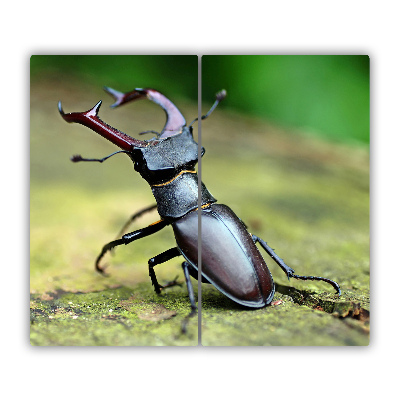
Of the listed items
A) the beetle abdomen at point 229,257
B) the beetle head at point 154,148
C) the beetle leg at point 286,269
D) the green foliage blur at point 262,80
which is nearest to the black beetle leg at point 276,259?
the beetle leg at point 286,269

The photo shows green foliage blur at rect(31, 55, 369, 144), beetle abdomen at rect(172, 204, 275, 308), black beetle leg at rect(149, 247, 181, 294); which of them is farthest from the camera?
green foliage blur at rect(31, 55, 369, 144)

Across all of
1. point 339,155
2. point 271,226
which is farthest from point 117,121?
point 339,155

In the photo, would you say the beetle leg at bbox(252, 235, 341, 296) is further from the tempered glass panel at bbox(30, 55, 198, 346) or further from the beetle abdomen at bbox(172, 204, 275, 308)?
the tempered glass panel at bbox(30, 55, 198, 346)

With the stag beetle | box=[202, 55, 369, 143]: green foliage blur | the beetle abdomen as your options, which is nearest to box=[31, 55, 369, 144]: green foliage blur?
box=[202, 55, 369, 143]: green foliage blur

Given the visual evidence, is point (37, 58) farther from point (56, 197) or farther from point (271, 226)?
point (271, 226)

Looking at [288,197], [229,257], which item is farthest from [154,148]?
[288,197]

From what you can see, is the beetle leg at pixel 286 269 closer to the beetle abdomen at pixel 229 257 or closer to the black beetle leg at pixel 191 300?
the beetle abdomen at pixel 229 257
